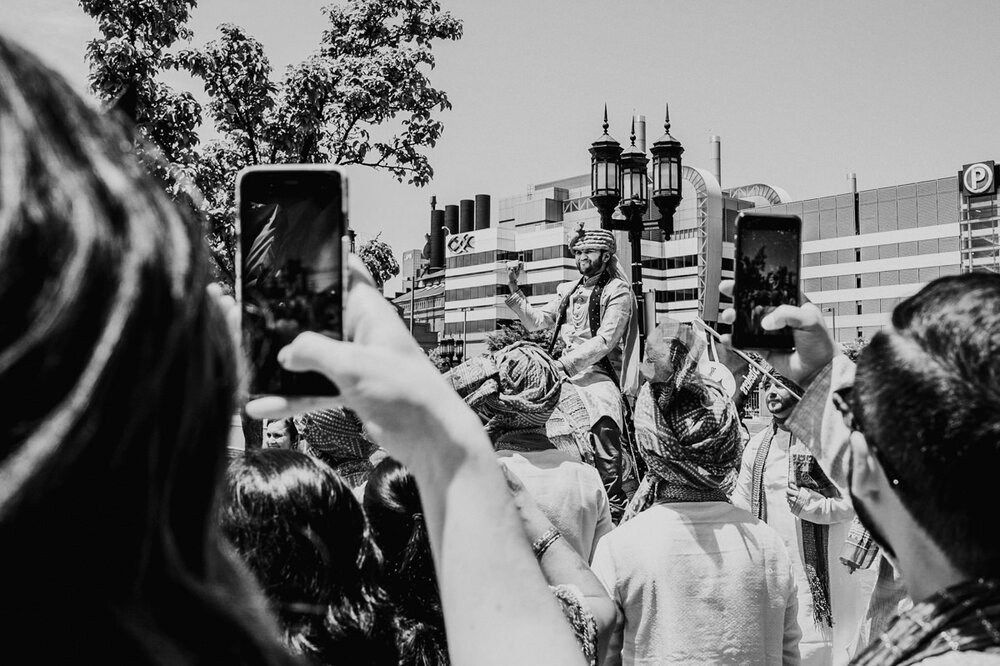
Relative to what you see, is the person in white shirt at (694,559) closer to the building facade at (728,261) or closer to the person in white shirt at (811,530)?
the person in white shirt at (811,530)

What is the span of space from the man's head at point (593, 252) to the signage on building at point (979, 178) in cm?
5570

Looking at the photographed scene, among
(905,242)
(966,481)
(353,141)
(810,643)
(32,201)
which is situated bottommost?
(810,643)

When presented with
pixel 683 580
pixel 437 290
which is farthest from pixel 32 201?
pixel 437 290

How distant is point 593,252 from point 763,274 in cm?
622

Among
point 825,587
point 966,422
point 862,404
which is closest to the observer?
point 966,422

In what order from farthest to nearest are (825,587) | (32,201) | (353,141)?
(353,141), (825,587), (32,201)

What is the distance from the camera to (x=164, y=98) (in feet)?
27.3

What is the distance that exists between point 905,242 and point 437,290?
2026 inches

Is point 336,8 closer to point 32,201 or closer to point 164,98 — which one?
point 164,98

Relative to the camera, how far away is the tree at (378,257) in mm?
9984

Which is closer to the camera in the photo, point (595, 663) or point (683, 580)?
point (595, 663)

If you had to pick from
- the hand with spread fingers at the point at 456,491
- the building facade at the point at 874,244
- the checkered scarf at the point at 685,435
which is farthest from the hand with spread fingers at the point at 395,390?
the building facade at the point at 874,244

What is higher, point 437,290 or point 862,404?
point 437,290

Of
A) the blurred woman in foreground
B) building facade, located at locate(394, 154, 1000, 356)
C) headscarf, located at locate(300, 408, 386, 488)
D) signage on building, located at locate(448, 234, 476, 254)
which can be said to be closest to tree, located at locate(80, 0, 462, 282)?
headscarf, located at locate(300, 408, 386, 488)
